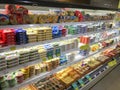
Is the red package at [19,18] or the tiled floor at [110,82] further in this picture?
the tiled floor at [110,82]

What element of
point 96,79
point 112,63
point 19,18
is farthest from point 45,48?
point 112,63

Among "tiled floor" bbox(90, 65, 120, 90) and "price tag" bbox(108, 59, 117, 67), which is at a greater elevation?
"price tag" bbox(108, 59, 117, 67)

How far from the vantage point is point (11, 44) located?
6.35ft

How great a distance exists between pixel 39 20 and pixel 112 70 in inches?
131

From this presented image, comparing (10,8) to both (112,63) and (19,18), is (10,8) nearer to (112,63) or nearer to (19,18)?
(19,18)

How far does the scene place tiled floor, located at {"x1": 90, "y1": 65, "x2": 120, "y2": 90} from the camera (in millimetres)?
3695

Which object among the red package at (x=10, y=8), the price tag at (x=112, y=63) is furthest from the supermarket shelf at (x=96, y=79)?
the red package at (x=10, y=8)

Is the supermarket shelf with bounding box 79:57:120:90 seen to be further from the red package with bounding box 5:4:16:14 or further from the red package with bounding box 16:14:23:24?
the red package with bounding box 5:4:16:14

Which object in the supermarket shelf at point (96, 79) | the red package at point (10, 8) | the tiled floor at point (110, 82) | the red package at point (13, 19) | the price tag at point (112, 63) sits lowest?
the tiled floor at point (110, 82)

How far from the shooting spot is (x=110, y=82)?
13.1 ft

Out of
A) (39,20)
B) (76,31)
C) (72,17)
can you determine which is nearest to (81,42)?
(76,31)

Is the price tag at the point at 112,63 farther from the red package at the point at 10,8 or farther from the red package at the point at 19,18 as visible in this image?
the red package at the point at 10,8

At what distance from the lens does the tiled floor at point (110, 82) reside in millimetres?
3695

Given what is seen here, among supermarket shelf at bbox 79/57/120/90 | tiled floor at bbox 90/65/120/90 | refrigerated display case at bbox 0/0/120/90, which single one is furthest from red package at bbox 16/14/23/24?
tiled floor at bbox 90/65/120/90
